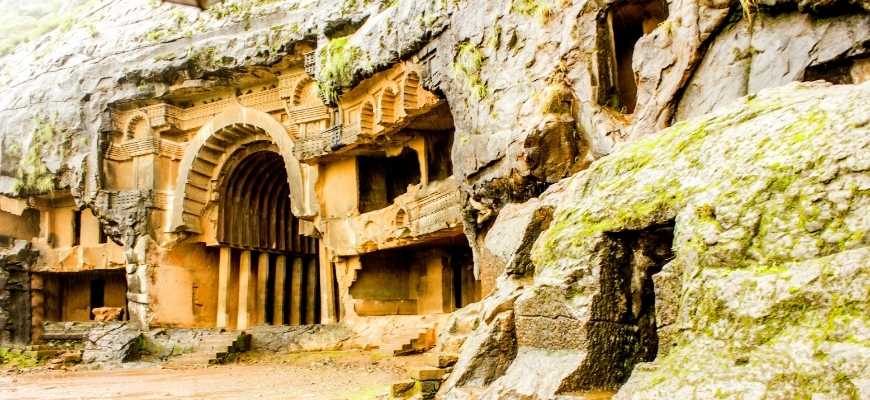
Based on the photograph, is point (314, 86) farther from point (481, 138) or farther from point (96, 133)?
point (481, 138)

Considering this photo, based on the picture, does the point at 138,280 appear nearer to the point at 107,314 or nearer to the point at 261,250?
the point at 107,314

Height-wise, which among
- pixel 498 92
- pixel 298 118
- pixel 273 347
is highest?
pixel 298 118

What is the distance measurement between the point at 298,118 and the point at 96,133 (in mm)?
7197

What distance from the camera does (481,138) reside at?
454 inches

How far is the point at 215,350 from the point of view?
59.8 ft

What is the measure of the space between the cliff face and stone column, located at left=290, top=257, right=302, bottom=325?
10591 millimetres

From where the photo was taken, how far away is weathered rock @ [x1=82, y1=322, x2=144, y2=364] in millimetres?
18781

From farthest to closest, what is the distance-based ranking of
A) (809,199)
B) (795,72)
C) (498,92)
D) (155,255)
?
(155,255), (498,92), (795,72), (809,199)

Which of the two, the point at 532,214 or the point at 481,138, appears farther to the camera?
the point at 481,138

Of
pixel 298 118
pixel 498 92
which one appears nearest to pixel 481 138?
pixel 498 92

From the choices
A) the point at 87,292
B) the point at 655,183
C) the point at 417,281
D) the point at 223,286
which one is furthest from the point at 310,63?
the point at 87,292

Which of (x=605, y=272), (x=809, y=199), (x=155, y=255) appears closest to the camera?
(x=809, y=199)

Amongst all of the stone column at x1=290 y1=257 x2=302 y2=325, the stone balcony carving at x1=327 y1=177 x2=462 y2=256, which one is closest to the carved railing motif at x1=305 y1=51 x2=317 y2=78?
the stone balcony carving at x1=327 y1=177 x2=462 y2=256

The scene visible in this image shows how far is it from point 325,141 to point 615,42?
9787 mm
